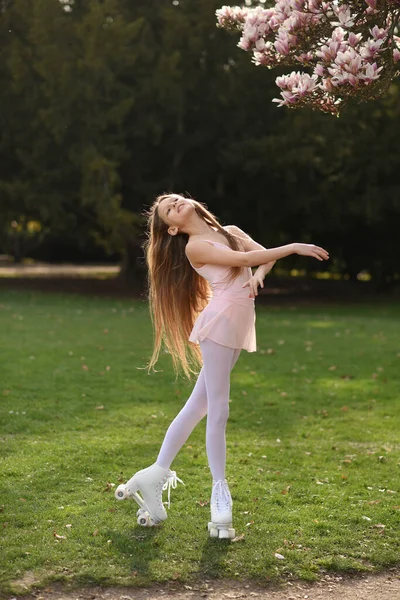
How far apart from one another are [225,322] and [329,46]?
5.87 ft

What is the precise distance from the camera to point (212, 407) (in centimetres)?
543

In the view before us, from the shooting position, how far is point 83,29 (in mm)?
24719

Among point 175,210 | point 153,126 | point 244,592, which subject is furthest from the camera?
point 153,126

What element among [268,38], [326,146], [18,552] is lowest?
[18,552]

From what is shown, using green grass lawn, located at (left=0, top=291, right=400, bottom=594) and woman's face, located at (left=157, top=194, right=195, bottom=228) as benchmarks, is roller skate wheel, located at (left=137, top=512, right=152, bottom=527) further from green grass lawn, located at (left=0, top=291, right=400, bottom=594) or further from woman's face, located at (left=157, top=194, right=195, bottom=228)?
woman's face, located at (left=157, top=194, right=195, bottom=228)

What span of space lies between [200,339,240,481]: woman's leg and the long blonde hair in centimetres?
32

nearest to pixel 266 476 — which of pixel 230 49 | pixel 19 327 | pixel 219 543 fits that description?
pixel 219 543

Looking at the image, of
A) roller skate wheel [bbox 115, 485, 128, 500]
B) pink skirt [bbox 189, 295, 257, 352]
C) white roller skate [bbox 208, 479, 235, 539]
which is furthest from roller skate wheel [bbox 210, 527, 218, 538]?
pink skirt [bbox 189, 295, 257, 352]

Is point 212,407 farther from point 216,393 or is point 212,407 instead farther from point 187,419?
point 187,419

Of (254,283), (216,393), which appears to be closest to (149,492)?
(216,393)

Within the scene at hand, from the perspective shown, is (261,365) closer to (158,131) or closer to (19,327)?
(19,327)

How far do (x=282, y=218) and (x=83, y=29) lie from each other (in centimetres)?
968

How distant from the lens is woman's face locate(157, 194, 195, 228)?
548 centimetres

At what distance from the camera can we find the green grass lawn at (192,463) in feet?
16.9
